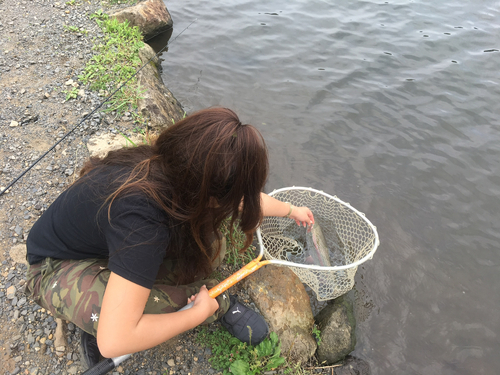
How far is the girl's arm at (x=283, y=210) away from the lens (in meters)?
2.48

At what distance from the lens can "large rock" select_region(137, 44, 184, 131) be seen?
3.90 meters

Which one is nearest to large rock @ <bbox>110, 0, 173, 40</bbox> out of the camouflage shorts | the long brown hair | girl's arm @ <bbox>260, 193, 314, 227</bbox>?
girl's arm @ <bbox>260, 193, 314, 227</bbox>

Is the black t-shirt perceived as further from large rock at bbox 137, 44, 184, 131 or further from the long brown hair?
large rock at bbox 137, 44, 184, 131

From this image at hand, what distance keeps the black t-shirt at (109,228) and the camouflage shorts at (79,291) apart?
0.29ft

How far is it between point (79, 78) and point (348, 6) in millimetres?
6122

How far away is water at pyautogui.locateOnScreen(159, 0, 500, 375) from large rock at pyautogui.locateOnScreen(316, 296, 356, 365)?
7.9 inches

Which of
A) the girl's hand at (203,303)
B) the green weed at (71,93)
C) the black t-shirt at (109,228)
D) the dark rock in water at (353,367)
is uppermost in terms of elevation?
the black t-shirt at (109,228)

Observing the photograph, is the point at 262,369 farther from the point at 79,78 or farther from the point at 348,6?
the point at 348,6

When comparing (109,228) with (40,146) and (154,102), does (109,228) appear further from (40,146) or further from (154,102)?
(154,102)

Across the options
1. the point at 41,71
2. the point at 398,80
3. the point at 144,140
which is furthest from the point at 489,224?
the point at 41,71

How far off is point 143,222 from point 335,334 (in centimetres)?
195

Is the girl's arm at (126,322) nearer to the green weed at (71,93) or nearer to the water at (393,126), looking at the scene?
the water at (393,126)

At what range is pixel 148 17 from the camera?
6270mm

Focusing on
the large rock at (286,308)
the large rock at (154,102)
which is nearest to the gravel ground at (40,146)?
the large rock at (154,102)
